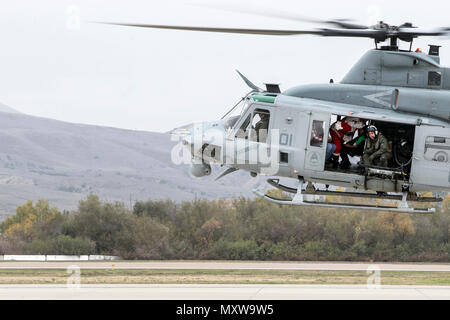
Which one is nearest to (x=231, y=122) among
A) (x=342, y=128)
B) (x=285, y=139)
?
(x=285, y=139)

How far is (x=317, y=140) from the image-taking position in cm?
1623

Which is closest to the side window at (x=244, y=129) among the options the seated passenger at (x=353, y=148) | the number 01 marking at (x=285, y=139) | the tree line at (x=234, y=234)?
the number 01 marking at (x=285, y=139)

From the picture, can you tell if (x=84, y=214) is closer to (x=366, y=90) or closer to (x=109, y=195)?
(x=366, y=90)

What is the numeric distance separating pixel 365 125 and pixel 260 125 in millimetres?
2131

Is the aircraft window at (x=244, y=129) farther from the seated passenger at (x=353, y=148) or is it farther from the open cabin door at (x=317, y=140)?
the seated passenger at (x=353, y=148)

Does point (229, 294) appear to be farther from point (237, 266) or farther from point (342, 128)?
point (237, 266)

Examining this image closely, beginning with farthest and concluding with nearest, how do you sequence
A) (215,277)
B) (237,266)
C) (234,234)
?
(234,234) < (237,266) < (215,277)

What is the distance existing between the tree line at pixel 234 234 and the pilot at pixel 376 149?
18756 millimetres

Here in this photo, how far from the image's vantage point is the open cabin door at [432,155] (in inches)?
629

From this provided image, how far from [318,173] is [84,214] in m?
22.1

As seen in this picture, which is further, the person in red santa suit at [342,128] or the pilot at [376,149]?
the person in red santa suit at [342,128]

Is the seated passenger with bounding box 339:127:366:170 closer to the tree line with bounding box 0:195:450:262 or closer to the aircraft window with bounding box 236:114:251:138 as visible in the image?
the aircraft window with bounding box 236:114:251:138

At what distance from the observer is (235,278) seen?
24.1 m

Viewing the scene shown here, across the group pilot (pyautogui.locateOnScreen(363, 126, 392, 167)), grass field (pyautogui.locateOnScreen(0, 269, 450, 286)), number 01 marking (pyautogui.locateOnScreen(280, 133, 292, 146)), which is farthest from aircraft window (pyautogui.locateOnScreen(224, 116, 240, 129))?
grass field (pyautogui.locateOnScreen(0, 269, 450, 286))
